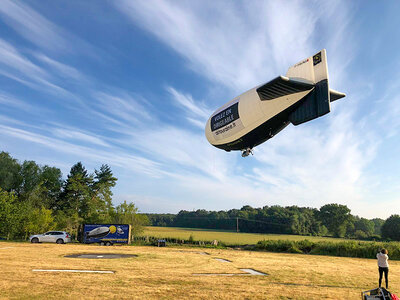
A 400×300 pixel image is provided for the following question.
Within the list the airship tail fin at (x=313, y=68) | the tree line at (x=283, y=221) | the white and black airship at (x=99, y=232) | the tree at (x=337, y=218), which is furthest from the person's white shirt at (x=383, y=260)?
the tree at (x=337, y=218)

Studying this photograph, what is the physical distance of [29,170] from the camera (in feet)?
212

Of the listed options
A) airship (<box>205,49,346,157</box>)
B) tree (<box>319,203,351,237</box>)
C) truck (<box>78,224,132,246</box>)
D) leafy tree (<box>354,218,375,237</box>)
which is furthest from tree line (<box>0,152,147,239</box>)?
leafy tree (<box>354,218,375,237</box>)

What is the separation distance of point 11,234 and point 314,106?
142 feet

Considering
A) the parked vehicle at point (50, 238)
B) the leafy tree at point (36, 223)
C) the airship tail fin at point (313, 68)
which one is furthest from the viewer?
the leafy tree at point (36, 223)

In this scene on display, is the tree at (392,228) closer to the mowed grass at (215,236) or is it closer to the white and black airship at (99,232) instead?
the mowed grass at (215,236)

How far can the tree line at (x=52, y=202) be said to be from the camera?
123ft

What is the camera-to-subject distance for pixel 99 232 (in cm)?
3319

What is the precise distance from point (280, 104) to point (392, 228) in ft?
305

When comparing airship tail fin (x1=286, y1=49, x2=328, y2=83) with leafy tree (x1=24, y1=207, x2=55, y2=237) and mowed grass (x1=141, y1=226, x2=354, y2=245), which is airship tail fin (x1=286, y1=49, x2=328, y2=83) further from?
leafy tree (x1=24, y1=207, x2=55, y2=237)

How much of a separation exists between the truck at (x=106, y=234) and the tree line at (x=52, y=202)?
10277mm

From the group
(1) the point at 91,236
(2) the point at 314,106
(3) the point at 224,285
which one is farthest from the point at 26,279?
(1) the point at 91,236

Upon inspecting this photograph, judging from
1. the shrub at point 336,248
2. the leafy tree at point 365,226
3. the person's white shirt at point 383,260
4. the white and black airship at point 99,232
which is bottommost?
Result: the leafy tree at point 365,226

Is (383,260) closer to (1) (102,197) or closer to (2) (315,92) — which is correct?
(2) (315,92)

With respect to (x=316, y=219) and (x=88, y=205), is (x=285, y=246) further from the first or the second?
(x=316, y=219)
